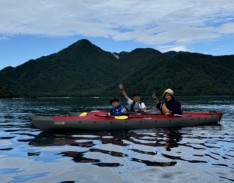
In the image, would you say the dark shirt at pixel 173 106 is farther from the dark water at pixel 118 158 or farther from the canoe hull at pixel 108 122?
the dark water at pixel 118 158

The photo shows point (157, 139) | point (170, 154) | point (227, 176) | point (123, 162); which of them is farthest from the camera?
point (157, 139)

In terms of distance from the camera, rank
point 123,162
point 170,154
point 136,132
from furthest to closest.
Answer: point 136,132, point 170,154, point 123,162

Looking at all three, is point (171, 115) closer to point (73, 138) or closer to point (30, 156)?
point (73, 138)

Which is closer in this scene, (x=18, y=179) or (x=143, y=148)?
(x=18, y=179)

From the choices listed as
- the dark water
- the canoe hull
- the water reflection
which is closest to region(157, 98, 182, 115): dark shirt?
the canoe hull

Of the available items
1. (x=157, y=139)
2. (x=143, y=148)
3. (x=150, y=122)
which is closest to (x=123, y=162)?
(x=143, y=148)

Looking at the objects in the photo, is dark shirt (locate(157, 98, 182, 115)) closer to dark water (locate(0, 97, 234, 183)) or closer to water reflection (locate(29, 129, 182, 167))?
water reflection (locate(29, 129, 182, 167))

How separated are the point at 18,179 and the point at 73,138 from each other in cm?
785

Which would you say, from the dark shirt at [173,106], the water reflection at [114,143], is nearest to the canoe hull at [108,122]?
the dark shirt at [173,106]

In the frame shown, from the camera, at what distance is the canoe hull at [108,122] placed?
19.1m

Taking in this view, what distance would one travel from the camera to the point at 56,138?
17.2 meters

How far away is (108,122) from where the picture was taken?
20000 mm

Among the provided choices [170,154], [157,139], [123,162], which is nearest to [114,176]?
Result: [123,162]

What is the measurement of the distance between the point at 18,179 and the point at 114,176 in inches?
104
